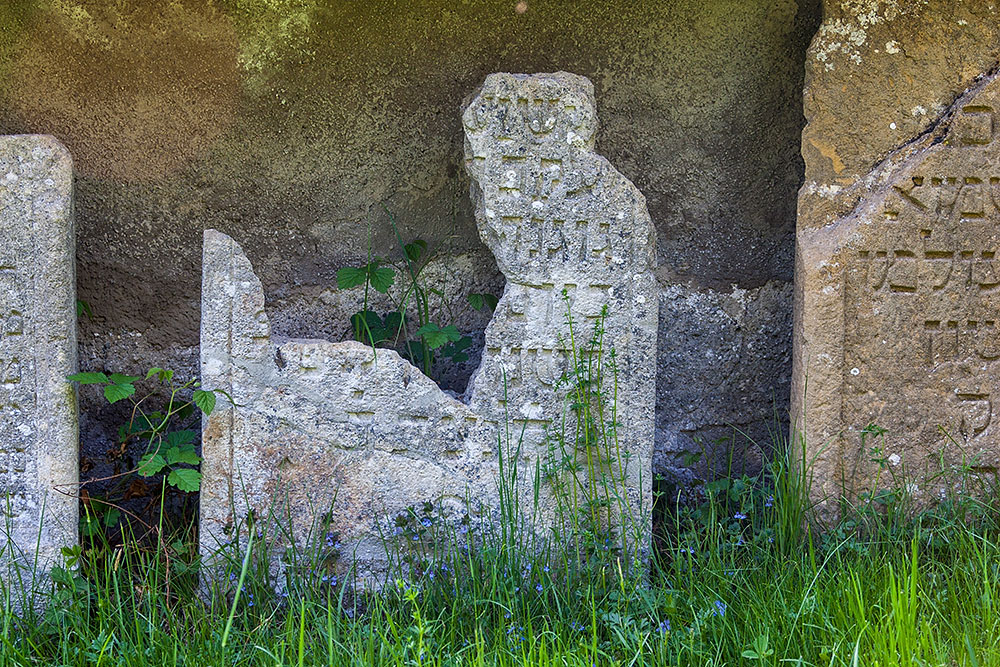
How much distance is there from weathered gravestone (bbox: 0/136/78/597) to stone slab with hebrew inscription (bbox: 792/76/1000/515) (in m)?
1.86

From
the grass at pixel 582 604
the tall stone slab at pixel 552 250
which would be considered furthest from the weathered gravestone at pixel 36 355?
the tall stone slab at pixel 552 250

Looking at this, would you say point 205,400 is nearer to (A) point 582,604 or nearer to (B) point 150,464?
(B) point 150,464

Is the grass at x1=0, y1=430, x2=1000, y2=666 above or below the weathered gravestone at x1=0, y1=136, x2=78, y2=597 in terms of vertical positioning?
below

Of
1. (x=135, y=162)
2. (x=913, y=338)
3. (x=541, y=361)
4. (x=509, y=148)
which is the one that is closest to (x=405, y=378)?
(x=541, y=361)

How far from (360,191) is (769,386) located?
1.33m

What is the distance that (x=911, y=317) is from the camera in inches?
108

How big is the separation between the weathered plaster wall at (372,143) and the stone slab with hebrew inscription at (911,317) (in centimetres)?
37

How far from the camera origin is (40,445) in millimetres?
2541

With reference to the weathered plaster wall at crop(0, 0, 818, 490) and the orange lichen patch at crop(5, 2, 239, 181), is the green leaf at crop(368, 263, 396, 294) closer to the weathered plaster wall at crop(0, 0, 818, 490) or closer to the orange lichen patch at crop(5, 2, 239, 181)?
the weathered plaster wall at crop(0, 0, 818, 490)

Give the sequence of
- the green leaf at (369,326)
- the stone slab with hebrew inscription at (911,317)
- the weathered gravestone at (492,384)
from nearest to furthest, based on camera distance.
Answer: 1. the weathered gravestone at (492,384)
2. the stone slab with hebrew inscription at (911,317)
3. the green leaf at (369,326)

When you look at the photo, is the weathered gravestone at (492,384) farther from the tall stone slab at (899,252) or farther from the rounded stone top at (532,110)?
the tall stone slab at (899,252)

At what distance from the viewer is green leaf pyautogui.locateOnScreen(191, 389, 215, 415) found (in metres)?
2.46

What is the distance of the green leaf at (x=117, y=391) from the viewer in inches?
99.3

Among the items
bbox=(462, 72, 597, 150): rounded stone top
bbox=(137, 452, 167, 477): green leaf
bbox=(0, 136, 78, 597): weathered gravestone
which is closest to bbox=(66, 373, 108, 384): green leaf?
bbox=(0, 136, 78, 597): weathered gravestone
